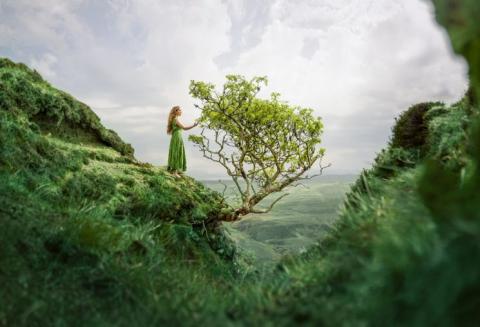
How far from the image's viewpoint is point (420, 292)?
1986 mm

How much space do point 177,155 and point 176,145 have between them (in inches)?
16.5

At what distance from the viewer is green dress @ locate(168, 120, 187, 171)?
16.3 meters

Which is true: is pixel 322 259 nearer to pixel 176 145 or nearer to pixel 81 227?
pixel 81 227

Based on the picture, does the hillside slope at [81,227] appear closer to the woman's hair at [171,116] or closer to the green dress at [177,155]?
the green dress at [177,155]

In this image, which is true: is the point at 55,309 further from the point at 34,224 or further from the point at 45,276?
the point at 34,224

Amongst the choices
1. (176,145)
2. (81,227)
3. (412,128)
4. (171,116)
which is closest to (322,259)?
(81,227)

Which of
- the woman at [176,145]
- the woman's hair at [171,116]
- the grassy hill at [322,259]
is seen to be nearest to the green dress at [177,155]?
the woman at [176,145]

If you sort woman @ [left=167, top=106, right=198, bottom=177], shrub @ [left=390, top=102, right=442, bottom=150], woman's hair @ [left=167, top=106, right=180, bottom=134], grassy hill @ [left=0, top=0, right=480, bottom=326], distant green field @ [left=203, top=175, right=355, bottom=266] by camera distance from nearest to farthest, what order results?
grassy hill @ [left=0, top=0, right=480, bottom=326], distant green field @ [left=203, top=175, right=355, bottom=266], shrub @ [left=390, top=102, right=442, bottom=150], woman @ [left=167, top=106, right=198, bottom=177], woman's hair @ [left=167, top=106, right=180, bottom=134]

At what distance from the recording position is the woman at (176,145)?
16.3 meters

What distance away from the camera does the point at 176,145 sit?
653 inches

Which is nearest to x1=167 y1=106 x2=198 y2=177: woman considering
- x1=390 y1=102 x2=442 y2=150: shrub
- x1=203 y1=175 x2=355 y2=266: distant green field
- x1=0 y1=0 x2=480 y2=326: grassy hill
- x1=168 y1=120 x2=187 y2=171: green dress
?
x1=168 y1=120 x2=187 y2=171: green dress

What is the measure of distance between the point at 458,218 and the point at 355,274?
89 cm

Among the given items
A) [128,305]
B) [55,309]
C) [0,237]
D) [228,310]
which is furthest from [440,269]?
[0,237]

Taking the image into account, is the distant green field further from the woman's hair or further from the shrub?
the woman's hair
